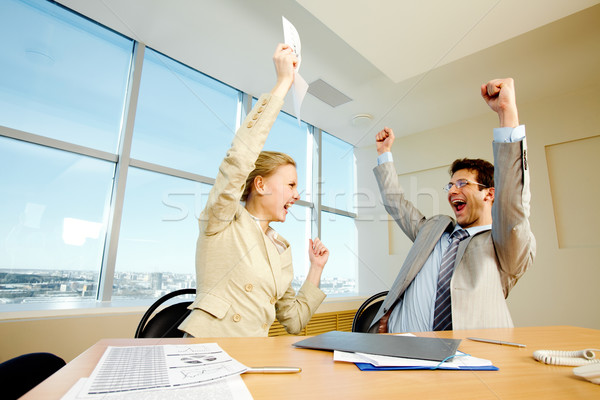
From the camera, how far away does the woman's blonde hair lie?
4.00 ft

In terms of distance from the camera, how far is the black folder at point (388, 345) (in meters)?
0.57

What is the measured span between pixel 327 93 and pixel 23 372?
300 cm

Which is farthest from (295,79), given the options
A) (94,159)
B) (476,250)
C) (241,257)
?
(94,159)

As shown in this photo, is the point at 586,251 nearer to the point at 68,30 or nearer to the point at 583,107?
the point at 583,107

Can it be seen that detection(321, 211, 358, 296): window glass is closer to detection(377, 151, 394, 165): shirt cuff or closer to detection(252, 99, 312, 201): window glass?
detection(252, 99, 312, 201): window glass

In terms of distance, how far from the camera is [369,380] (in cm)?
46

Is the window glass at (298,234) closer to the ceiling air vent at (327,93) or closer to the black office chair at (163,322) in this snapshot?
the ceiling air vent at (327,93)

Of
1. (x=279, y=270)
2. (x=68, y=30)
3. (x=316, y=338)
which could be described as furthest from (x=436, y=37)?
(x=68, y=30)

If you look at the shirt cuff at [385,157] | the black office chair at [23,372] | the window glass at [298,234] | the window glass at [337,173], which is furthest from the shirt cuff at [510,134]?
the window glass at [337,173]

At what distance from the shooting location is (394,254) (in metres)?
4.14

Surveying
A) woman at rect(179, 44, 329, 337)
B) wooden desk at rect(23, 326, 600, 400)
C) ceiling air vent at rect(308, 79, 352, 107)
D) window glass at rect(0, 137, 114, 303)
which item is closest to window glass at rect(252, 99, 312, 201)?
ceiling air vent at rect(308, 79, 352, 107)

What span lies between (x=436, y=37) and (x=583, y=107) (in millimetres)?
2015

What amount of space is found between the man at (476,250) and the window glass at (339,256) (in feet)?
7.67

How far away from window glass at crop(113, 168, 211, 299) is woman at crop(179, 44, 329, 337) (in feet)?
5.26
